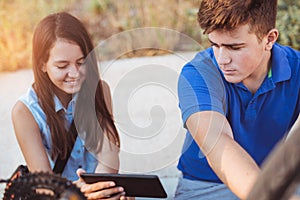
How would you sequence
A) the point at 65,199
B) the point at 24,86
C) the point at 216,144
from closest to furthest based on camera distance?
the point at 65,199, the point at 216,144, the point at 24,86

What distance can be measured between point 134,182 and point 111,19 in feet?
12.2

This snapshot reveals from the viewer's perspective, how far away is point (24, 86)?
4.16 metres

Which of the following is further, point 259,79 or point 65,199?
point 259,79

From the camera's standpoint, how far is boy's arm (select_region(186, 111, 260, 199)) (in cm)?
162

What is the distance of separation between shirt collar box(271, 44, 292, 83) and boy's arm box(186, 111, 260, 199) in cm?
36

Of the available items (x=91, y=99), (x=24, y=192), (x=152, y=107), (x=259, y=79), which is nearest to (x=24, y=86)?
(x=152, y=107)

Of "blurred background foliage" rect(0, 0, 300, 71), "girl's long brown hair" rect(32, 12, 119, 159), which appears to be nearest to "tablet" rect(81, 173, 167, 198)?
"girl's long brown hair" rect(32, 12, 119, 159)

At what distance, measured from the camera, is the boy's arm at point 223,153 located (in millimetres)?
1623

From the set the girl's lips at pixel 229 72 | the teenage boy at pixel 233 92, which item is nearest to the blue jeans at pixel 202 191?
the teenage boy at pixel 233 92

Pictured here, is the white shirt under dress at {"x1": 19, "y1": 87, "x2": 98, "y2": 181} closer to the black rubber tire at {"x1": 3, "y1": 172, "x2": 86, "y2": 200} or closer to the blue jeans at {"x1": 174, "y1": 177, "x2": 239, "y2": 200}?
the blue jeans at {"x1": 174, "y1": 177, "x2": 239, "y2": 200}

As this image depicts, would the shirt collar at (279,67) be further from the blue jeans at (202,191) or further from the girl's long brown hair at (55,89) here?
the girl's long brown hair at (55,89)

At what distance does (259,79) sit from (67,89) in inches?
28.7

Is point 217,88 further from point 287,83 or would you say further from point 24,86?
point 24,86

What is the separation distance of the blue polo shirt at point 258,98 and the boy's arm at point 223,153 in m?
0.16
